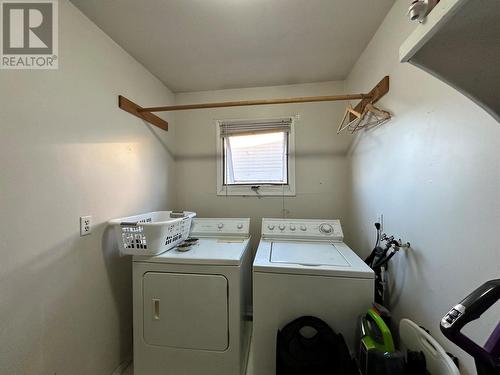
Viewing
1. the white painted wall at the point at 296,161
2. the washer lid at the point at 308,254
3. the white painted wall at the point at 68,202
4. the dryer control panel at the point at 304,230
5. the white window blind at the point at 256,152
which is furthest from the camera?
the white window blind at the point at 256,152

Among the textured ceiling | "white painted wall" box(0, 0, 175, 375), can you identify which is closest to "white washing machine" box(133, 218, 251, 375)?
"white painted wall" box(0, 0, 175, 375)

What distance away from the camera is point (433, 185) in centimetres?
102

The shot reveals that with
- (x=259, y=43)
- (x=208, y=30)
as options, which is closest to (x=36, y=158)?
(x=208, y=30)

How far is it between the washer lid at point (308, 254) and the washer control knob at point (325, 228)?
14 cm

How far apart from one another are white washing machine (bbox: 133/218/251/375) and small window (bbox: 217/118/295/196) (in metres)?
1.05

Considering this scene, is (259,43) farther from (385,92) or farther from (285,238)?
(285,238)

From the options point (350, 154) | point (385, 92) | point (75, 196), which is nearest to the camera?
point (75, 196)

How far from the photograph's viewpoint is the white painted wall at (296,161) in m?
2.29

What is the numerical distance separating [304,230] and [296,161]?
80 centimetres

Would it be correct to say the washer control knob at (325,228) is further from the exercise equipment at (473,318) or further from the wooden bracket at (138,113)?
the wooden bracket at (138,113)

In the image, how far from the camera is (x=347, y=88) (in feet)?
7.17

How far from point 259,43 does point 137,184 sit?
158 centimetres

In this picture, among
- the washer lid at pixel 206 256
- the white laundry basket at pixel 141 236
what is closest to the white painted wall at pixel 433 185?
the washer lid at pixel 206 256

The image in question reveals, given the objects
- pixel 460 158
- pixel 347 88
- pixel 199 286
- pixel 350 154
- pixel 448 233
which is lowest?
pixel 199 286
